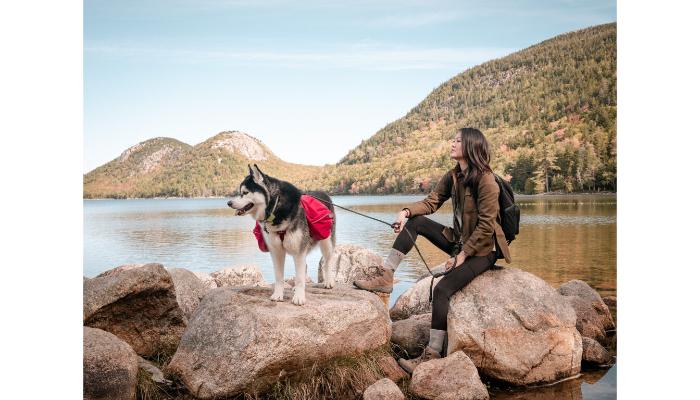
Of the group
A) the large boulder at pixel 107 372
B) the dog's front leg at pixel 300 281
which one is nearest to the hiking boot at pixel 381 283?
the dog's front leg at pixel 300 281

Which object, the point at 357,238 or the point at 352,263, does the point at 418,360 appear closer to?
the point at 352,263

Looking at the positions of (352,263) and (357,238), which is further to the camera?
(357,238)

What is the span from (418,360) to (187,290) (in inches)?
115

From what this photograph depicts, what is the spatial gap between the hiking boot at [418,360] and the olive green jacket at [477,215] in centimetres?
93

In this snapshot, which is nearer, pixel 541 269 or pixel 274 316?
pixel 274 316

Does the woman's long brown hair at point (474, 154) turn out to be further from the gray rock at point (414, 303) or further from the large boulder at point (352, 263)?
the large boulder at point (352, 263)

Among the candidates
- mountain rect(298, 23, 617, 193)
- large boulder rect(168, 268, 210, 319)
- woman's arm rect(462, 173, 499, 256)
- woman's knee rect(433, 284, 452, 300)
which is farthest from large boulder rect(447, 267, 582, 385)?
large boulder rect(168, 268, 210, 319)

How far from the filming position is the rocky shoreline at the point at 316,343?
4.27m

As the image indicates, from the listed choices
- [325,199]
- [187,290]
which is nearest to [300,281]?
[325,199]

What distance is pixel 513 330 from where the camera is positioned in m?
4.77
